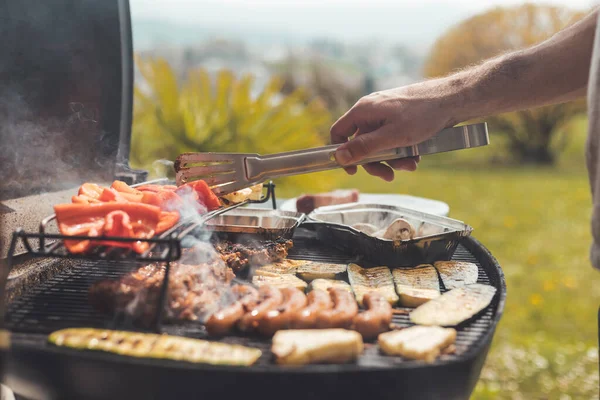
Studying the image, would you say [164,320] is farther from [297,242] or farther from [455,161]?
[455,161]

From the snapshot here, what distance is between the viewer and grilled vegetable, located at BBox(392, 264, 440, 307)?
2447mm

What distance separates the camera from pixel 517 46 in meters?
11.0

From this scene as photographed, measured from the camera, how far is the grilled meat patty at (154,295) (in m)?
2.23

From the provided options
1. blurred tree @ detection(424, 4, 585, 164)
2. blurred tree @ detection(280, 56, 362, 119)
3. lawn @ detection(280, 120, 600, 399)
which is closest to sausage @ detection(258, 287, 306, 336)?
lawn @ detection(280, 120, 600, 399)

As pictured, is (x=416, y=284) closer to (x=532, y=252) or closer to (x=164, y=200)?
(x=164, y=200)

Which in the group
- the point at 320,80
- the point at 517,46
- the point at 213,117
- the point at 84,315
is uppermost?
the point at 320,80

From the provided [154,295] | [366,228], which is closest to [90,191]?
[154,295]

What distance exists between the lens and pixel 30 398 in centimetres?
208

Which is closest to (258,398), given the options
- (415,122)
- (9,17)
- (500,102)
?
(415,122)

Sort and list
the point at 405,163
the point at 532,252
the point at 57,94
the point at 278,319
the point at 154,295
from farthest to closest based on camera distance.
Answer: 1. the point at 532,252
2. the point at 57,94
3. the point at 405,163
4. the point at 154,295
5. the point at 278,319

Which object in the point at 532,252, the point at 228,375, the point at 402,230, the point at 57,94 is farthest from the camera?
the point at 532,252

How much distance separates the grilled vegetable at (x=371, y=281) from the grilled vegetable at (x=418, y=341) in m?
0.36

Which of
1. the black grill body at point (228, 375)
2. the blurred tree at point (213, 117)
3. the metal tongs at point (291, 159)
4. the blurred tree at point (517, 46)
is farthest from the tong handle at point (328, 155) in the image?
the blurred tree at point (517, 46)

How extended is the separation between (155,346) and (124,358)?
0.41 ft
